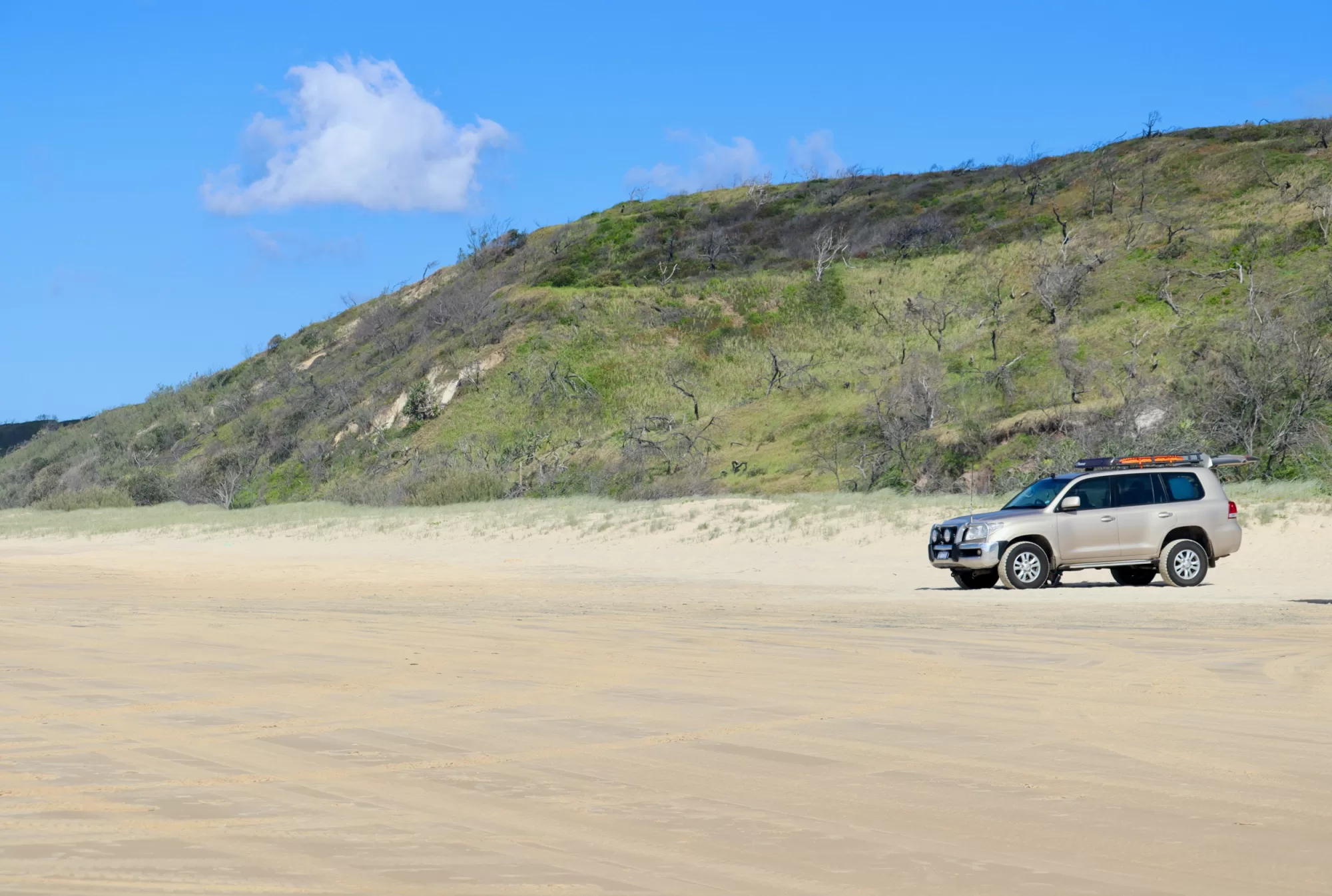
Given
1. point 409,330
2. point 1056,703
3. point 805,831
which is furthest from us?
point 409,330

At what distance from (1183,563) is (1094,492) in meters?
1.58

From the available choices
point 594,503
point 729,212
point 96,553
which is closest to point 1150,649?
point 594,503

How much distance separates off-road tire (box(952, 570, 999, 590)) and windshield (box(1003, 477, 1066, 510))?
104 centimetres

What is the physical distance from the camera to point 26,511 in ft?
218

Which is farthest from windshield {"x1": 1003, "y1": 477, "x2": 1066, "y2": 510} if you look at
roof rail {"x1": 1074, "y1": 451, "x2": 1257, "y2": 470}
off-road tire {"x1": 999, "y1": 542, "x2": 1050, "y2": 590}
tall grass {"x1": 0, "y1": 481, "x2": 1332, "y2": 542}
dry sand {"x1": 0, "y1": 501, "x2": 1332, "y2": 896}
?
tall grass {"x1": 0, "y1": 481, "x2": 1332, "y2": 542}

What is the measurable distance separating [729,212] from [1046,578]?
77.4 m

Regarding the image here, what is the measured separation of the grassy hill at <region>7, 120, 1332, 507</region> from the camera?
163 feet

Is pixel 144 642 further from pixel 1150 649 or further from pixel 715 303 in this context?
pixel 715 303

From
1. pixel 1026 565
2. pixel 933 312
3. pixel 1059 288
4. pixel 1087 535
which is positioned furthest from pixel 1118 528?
pixel 933 312

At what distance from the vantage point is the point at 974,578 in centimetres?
2152

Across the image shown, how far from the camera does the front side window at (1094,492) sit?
68.5 feet

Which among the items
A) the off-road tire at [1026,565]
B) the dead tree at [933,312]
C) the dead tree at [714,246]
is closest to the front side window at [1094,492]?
the off-road tire at [1026,565]

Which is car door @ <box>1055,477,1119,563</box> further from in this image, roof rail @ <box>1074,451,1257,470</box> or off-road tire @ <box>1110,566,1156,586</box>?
off-road tire @ <box>1110,566,1156,586</box>

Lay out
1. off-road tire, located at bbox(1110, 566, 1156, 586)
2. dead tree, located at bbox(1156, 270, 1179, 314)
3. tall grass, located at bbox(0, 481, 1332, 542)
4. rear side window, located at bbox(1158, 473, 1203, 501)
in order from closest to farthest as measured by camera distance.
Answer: rear side window, located at bbox(1158, 473, 1203, 501)
off-road tire, located at bbox(1110, 566, 1156, 586)
tall grass, located at bbox(0, 481, 1332, 542)
dead tree, located at bbox(1156, 270, 1179, 314)
